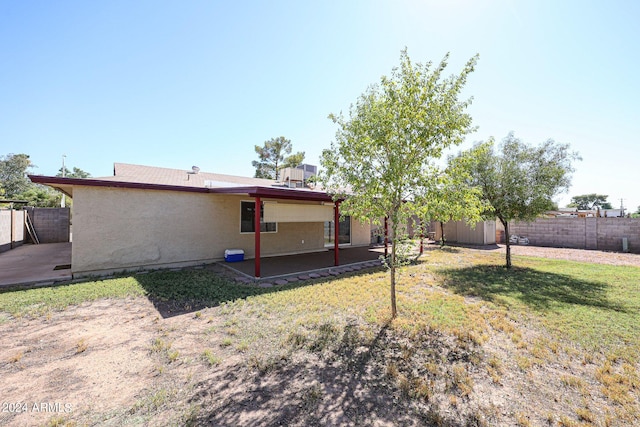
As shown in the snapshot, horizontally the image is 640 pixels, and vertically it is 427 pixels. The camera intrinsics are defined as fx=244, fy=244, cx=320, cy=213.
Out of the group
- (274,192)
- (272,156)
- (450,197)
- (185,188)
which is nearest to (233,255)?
(185,188)

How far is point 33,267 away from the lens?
796 cm

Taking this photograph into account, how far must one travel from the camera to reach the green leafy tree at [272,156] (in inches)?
1037

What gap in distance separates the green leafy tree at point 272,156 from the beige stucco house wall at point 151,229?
1747 centimetres

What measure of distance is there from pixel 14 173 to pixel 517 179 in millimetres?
47488

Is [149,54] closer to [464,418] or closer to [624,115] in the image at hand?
[464,418]

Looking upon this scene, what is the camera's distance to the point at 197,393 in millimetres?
2582

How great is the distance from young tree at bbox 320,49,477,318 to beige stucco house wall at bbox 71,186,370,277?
653 centimetres

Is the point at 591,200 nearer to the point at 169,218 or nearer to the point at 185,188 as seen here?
the point at 185,188

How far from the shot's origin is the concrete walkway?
6426 mm

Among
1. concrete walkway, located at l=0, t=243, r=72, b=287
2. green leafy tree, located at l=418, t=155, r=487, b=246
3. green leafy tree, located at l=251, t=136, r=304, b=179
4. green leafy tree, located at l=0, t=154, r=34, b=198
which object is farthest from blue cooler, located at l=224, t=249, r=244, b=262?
green leafy tree, located at l=0, t=154, r=34, b=198

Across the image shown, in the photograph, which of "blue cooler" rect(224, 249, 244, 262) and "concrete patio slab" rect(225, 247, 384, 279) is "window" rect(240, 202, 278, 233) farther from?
"concrete patio slab" rect(225, 247, 384, 279)

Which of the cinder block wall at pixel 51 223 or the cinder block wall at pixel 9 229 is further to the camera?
the cinder block wall at pixel 51 223

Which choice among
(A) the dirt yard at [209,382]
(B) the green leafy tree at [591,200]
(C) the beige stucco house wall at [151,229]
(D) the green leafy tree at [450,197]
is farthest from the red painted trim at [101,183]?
(B) the green leafy tree at [591,200]

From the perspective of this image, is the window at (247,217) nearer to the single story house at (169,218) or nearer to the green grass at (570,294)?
the single story house at (169,218)
